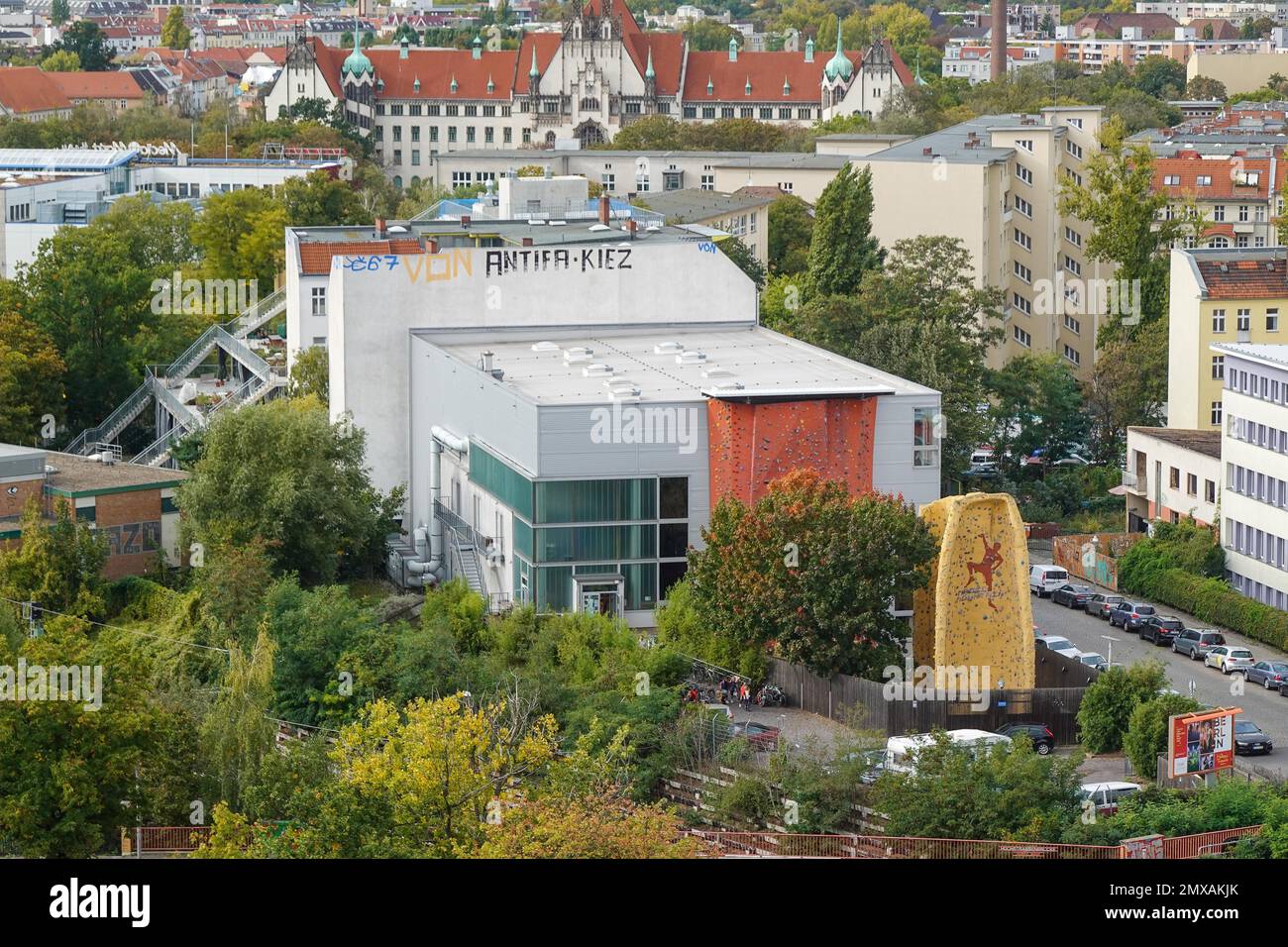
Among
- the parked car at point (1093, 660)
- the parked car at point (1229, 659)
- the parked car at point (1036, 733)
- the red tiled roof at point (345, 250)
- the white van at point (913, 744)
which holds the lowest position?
the parked car at point (1229, 659)

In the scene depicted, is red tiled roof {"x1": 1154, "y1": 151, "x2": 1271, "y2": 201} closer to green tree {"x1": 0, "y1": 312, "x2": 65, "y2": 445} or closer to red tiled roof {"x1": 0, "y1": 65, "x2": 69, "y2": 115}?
green tree {"x1": 0, "y1": 312, "x2": 65, "y2": 445}

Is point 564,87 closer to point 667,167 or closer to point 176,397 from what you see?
point 667,167

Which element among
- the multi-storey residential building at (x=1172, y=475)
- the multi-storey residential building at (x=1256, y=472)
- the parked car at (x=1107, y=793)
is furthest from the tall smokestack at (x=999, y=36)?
the parked car at (x=1107, y=793)

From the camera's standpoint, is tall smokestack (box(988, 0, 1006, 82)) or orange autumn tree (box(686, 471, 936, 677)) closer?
orange autumn tree (box(686, 471, 936, 677))

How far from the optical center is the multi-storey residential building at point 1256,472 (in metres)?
44.4

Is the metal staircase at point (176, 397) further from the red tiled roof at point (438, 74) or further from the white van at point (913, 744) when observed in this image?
the red tiled roof at point (438, 74)

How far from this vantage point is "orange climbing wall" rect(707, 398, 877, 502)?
39.4 m

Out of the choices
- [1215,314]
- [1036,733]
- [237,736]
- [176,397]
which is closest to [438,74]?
[176,397]

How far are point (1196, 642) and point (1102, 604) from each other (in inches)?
129

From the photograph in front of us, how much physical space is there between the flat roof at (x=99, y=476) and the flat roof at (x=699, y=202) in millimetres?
35404

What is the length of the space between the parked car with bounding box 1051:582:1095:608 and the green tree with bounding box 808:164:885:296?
22704 mm

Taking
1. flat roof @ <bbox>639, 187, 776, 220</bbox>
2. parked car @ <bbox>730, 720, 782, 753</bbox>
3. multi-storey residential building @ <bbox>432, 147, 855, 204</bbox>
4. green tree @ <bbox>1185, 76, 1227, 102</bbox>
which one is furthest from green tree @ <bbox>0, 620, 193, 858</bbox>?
green tree @ <bbox>1185, 76, 1227, 102</bbox>
